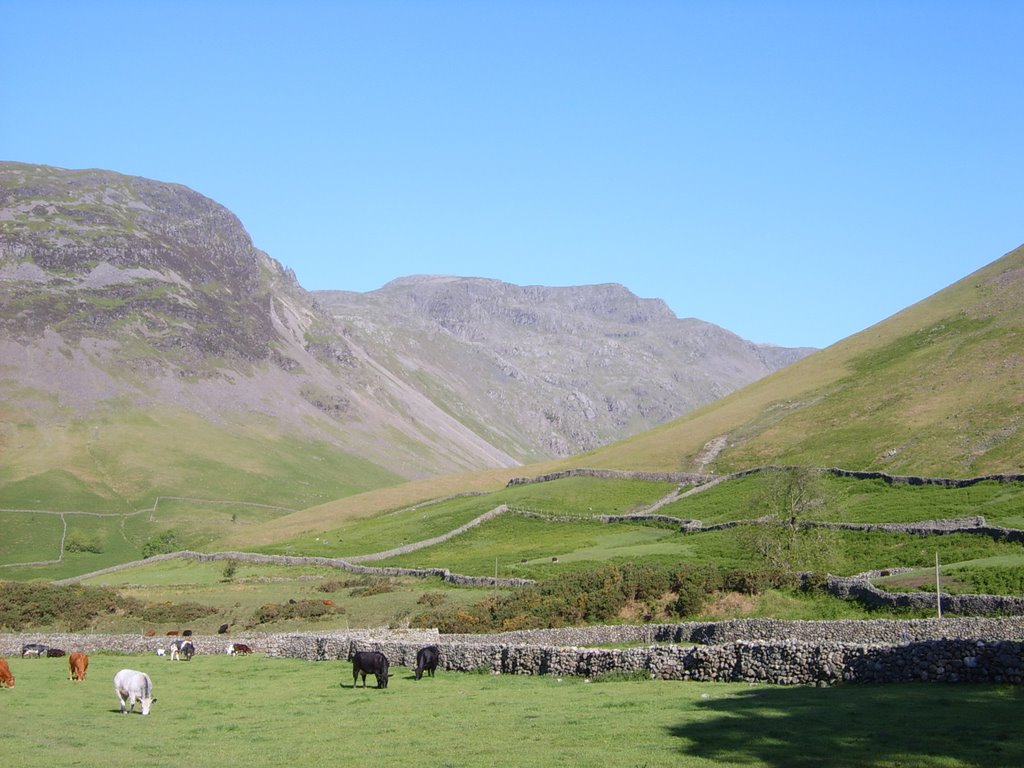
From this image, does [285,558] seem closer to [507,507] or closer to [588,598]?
[507,507]

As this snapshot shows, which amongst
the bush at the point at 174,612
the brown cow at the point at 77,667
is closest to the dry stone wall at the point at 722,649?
the brown cow at the point at 77,667

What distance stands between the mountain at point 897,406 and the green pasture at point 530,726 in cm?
7451

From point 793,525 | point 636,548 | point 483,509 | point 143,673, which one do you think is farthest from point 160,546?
point 143,673

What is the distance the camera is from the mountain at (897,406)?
360ft

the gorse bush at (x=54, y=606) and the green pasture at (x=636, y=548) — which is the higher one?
the green pasture at (x=636, y=548)

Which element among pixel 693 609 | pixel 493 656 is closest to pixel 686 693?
pixel 493 656

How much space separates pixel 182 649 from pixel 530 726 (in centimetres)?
2851

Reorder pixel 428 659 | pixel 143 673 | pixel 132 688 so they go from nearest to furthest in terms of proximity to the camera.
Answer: pixel 132 688 < pixel 143 673 < pixel 428 659

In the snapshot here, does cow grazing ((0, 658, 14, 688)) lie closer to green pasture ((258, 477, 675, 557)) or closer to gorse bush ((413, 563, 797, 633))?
gorse bush ((413, 563, 797, 633))

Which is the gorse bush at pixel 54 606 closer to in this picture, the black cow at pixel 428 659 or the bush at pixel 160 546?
the black cow at pixel 428 659

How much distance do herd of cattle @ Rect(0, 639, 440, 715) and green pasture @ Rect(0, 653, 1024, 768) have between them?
583mm

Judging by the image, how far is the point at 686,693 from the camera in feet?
103

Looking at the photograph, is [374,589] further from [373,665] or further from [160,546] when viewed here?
[160,546]

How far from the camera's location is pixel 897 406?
127875 mm
